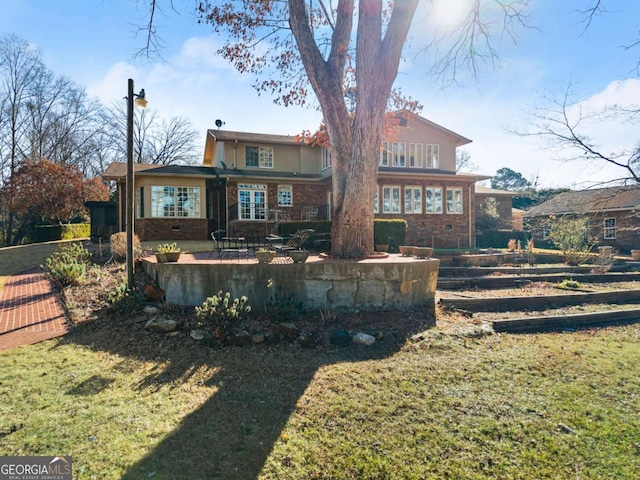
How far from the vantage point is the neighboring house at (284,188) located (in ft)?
55.9

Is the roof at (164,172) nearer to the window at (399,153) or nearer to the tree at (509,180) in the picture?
the window at (399,153)

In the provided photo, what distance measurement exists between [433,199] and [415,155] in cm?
303

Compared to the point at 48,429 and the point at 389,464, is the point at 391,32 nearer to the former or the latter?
the point at 389,464

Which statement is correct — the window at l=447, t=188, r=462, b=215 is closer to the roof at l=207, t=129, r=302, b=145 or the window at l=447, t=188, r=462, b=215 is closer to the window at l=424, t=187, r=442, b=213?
the window at l=424, t=187, r=442, b=213

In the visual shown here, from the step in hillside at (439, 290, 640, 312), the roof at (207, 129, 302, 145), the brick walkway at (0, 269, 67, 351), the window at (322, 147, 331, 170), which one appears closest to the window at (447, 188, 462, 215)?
the window at (322, 147, 331, 170)

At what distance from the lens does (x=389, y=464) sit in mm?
3057

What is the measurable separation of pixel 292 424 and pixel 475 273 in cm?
1084

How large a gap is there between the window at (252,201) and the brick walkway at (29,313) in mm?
9453

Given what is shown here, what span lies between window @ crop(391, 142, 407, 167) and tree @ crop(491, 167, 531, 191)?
41953 millimetres

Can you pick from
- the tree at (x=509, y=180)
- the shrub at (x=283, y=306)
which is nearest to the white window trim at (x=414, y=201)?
the shrub at (x=283, y=306)

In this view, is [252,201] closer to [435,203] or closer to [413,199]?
[413,199]

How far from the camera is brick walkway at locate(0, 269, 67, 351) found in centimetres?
602

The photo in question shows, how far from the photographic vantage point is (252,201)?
60.2 ft

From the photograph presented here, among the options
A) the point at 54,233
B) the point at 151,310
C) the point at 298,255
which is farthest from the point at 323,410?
the point at 54,233
